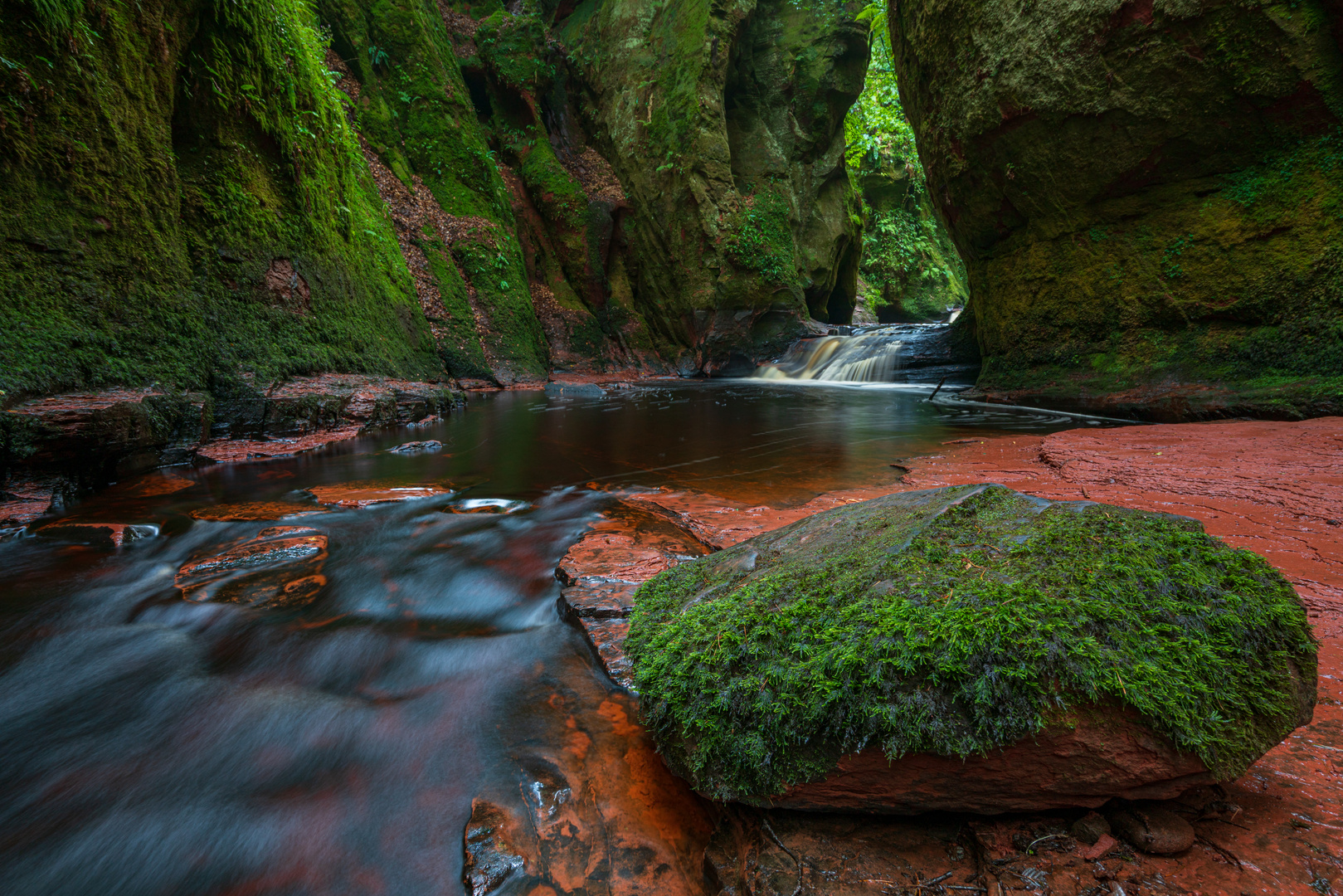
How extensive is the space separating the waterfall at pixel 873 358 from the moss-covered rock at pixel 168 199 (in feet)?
38.4

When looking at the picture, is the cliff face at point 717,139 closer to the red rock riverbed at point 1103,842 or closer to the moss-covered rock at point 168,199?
the moss-covered rock at point 168,199

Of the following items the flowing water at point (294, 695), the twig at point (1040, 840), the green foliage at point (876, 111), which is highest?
the green foliage at point (876, 111)

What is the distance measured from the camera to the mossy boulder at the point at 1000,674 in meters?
1.12

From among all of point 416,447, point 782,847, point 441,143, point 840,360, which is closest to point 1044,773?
point 782,847

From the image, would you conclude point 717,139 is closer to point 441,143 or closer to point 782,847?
point 441,143

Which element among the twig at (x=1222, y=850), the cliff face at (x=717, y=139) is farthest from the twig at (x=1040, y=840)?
the cliff face at (x=717, y=139)

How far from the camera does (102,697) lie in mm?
2035

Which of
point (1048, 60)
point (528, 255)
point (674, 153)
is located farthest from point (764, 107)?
point (1048, 60)

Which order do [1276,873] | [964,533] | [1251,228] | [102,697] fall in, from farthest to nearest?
[1251,228]
[102,697]
[964,533]
[1276,873]

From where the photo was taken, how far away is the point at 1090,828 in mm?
1132

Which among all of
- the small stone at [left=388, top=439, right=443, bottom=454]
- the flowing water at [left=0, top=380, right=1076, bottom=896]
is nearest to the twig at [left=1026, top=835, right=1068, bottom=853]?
the flowing water at [left=0, top=380, right=1076, bottom=896]

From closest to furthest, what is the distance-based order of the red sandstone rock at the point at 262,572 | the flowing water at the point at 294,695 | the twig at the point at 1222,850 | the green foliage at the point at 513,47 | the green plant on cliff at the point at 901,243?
1. the twig at the point at 1222,850
2. the flowing water at the point at 294,695
3. the red sandstone rock at the point at 262,572
4. the green foliage at the point at 513,47
5. the green plant on cliff at the point at 901,243

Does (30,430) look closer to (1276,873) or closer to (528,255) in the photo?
(1276,873)

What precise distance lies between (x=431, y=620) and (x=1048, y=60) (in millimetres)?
10157
